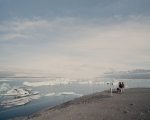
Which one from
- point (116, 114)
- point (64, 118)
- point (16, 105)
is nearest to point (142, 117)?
point (116, 114)

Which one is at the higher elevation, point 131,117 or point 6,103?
point 131,117

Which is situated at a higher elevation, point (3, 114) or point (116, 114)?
point (116, 114)

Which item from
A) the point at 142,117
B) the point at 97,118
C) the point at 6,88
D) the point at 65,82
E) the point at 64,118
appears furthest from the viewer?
the point at 65,82

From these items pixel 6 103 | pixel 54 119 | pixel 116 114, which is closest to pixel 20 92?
pixel 6 103

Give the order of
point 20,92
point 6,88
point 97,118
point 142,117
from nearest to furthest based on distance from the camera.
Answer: point 142,117 < point 97,118 < point 20,92 < point 6,88

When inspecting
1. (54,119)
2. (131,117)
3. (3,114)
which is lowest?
(3,114)

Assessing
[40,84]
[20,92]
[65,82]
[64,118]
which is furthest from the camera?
[65,82]

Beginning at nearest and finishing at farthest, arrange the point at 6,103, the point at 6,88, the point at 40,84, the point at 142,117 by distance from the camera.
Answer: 1. the point at 142,117
2. the point at 6,103
3. the point at 6,88
4. the point at 40,84

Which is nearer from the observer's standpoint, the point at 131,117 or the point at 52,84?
the point at 131,117

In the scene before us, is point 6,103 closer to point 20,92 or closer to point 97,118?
point 20,92

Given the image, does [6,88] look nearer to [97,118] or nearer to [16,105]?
[16,105]
